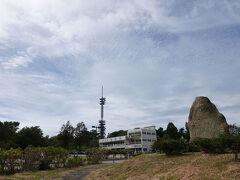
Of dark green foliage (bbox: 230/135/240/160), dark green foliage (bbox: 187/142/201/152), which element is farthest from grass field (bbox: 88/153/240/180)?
dark green foliage (bbox: 187/142/201/152)

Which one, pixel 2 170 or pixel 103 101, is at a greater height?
pixel 103 101

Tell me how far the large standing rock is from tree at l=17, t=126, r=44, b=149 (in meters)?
52.3

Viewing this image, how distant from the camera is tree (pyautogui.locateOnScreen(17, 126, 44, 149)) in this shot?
62.3 meters

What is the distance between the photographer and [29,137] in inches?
2478

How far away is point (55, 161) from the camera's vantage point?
86.5 ft

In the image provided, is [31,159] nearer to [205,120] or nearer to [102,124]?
[205,120]

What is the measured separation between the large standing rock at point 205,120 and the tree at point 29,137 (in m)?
52.3

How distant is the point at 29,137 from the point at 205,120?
55903 millimetres

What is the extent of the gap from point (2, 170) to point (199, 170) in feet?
58.4

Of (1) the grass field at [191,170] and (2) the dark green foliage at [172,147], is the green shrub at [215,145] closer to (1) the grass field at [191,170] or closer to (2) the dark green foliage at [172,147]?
(1) the grass field at [191,170]

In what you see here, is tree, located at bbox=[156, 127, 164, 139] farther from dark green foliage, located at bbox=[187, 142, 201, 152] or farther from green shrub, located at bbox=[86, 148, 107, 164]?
dark green foliage, located at bbox=[187, 142, 201, 152]

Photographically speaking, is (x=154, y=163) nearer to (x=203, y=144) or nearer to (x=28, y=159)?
(x=203, y=144)

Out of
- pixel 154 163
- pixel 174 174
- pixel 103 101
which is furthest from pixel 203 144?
pixel 103 101

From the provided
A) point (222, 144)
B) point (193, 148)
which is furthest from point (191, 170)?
point (193, 148)
